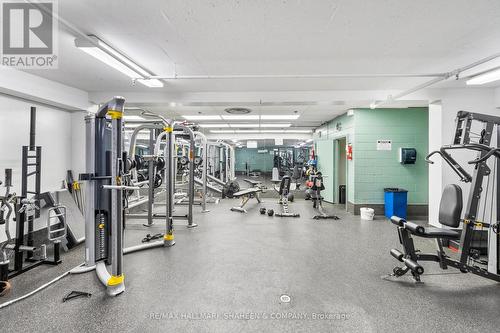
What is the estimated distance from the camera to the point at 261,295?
2.27 metres

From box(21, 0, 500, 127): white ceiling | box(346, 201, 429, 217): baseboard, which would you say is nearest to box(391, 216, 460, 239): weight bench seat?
box(21, 0, 500, 127): white ceiling

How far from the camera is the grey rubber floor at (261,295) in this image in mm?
1890

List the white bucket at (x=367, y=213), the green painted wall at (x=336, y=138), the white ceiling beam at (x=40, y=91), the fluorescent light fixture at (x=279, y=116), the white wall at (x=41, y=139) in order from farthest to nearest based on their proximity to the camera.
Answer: the fluorescent light fixture at (x=279, y=116) < the green painted wall at (x=336, y=138) < the white bucket at (x=367, y=213) < the white wall at (x=41, y=139) < the white ceiling beam at (x=40, y=91)

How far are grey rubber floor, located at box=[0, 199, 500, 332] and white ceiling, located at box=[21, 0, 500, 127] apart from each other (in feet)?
9.08

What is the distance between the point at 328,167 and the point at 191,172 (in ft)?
15.0

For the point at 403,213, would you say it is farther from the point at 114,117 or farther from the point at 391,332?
the point at 114,117

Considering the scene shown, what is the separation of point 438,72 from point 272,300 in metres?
4.19

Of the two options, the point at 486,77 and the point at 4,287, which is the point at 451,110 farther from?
the point at 4,287
